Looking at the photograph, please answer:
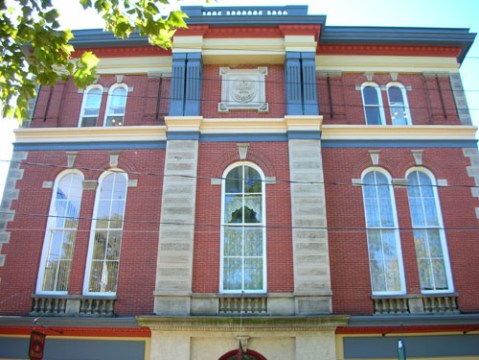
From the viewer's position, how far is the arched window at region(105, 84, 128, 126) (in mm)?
15539

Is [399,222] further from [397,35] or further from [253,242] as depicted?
[397,35]

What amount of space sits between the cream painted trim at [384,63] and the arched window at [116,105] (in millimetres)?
6891

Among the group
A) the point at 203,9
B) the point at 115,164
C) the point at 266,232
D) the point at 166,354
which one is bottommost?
the point at 166,354

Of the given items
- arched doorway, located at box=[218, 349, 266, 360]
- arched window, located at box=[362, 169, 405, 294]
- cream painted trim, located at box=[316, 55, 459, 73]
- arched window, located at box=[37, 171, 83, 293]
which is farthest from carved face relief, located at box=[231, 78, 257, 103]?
arched doorway, located at box=[218, 349, 266, 360]

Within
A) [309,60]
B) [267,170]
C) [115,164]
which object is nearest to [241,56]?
[309,60]

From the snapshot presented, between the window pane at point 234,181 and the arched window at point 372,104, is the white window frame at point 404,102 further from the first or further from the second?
the window pane at point 234,181

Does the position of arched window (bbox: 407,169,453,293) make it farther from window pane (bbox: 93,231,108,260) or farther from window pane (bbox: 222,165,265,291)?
window pane (bbox: 93,231,108,260)

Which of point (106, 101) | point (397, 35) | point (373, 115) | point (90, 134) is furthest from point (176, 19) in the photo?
point (397, 35)

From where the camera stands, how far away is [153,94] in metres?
15.7

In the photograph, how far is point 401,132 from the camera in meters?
14.8

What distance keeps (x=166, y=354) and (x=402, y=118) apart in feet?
34.7

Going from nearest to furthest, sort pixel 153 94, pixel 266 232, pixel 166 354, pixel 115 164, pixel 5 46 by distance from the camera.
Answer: pixel 5 46 < pixel 166 354 < pixel 266 232 < pixel 115 164 < pixel 153 94

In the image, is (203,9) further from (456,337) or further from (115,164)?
(456,337)

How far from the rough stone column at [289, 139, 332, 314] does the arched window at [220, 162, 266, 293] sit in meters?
1.03
